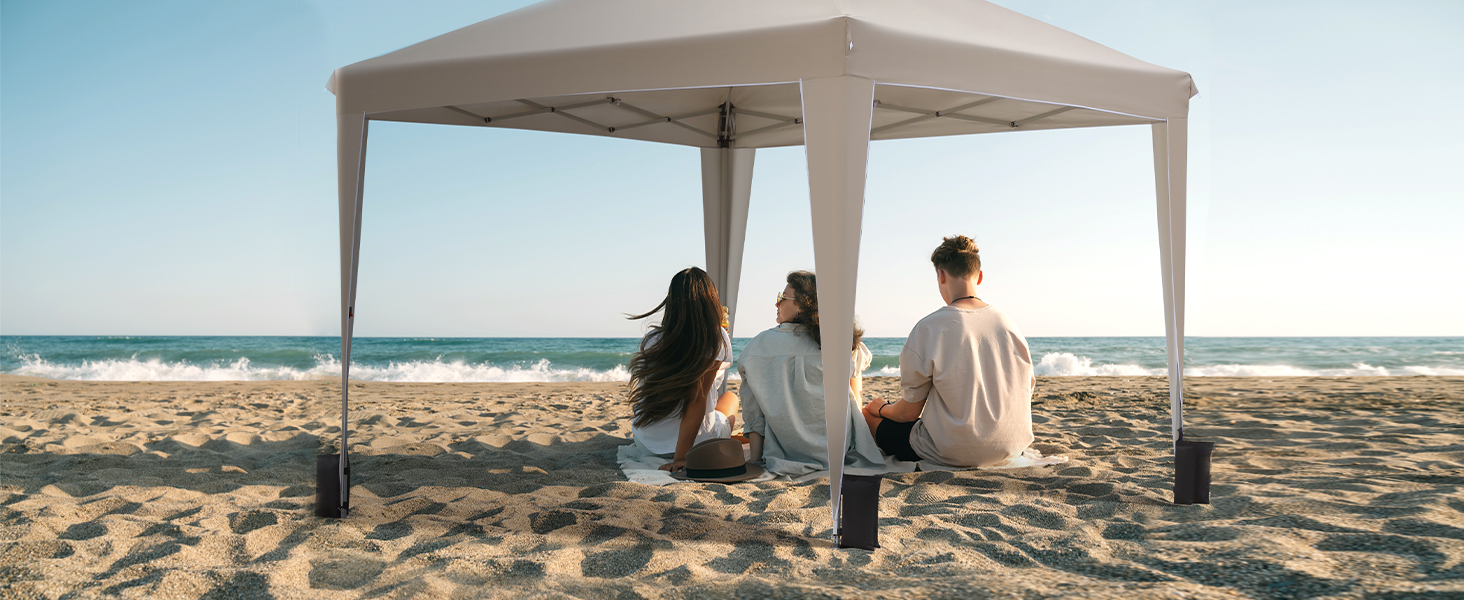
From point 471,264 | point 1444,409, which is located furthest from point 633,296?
point 1444,409

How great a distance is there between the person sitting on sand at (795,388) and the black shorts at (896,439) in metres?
0.09

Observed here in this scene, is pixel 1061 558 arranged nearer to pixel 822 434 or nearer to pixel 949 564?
pixel 949 564

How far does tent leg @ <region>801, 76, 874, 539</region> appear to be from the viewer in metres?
2.23

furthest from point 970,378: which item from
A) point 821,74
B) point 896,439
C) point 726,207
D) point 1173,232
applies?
point 726,207

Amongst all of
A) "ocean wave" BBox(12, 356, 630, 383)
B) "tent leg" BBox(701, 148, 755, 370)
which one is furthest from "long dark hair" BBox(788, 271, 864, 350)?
"ocean wave" BBox(12, 356, 630, 383)

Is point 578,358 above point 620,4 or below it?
below

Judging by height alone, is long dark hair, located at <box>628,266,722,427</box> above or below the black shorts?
above

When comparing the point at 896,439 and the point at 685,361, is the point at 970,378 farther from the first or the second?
the point at 685,361

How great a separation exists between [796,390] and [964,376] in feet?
2.39

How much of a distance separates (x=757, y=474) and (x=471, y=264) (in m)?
25.5

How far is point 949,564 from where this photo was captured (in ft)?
6.94

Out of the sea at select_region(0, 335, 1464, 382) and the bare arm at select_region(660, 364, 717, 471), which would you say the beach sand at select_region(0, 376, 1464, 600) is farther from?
the sea at select_region(0, 335, 1464, 382)

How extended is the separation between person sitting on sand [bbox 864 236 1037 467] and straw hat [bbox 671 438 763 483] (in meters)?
0.77

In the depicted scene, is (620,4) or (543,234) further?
(543,234)
